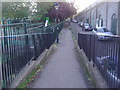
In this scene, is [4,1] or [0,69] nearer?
[0,69]

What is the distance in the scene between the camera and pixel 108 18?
98.9 feet

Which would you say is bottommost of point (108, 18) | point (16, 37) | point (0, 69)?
point (0, 69)

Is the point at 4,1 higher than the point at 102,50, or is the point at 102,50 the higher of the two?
the point at 4,1

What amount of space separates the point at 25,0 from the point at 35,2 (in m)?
2.64

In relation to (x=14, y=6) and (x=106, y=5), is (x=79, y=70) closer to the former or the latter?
(x=14, y=6)

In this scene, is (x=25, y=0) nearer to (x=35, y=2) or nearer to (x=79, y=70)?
(x=35, y=2)

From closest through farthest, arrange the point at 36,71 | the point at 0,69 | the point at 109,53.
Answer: the point at 0,69 < the point at 109,53 < the point at 36,71

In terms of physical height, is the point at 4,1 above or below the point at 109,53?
above

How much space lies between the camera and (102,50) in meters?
5.04

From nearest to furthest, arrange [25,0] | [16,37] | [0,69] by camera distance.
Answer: [0,69]
[16,37]
[25,0]

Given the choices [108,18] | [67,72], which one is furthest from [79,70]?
[108,18]

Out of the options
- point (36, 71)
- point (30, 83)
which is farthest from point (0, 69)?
point (36, 71)

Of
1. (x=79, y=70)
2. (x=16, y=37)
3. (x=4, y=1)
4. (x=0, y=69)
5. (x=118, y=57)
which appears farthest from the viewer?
(x=4, y=1)

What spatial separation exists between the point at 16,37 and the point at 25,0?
23800mm
